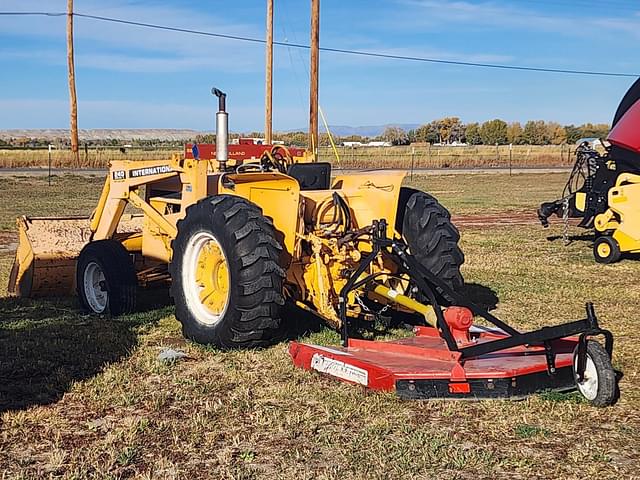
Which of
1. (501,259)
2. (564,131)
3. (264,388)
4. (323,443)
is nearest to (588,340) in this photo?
(323,443)

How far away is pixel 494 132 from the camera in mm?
107062

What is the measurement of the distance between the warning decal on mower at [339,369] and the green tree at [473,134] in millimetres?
103274

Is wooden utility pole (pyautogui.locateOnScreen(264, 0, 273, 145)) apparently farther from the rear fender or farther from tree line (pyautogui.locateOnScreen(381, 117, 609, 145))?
tree line (pyautogui.locateOnScreen(381, 117, 609, 145))

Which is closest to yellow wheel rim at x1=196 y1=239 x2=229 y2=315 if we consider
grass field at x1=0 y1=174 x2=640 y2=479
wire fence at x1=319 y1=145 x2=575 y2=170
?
grass field at x1=0 y1=174 x2=640 y2=479

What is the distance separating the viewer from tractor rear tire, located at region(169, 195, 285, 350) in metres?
6.37

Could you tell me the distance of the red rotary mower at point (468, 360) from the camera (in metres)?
5.34

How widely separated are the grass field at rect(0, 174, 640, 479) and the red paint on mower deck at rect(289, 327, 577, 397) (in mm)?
126

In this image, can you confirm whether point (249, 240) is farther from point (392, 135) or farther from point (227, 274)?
point (392, 135)

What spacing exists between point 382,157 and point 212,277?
4842 centimetres

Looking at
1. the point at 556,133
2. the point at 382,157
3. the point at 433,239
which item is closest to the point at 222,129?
the point at 433,239

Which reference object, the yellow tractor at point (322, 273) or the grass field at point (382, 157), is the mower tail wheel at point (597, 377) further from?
the grass field at point (382, 157)

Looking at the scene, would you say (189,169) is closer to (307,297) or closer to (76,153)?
(307,297)

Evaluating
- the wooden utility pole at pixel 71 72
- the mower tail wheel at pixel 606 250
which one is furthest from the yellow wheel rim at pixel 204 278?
the wooden utility pole at pixel 71 72

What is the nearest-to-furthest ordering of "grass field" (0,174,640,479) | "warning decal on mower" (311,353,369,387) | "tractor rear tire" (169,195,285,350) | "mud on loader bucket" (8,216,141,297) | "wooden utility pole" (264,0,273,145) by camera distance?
"grass field" (0,174,640,479)
"warning decal on mower" (311,353,369,387)
"tractor rear tire" (169,195,285,350)
"mud on loader bucket" (8,216,141,297)
"wooden utility pole" (264,0,273,145)
